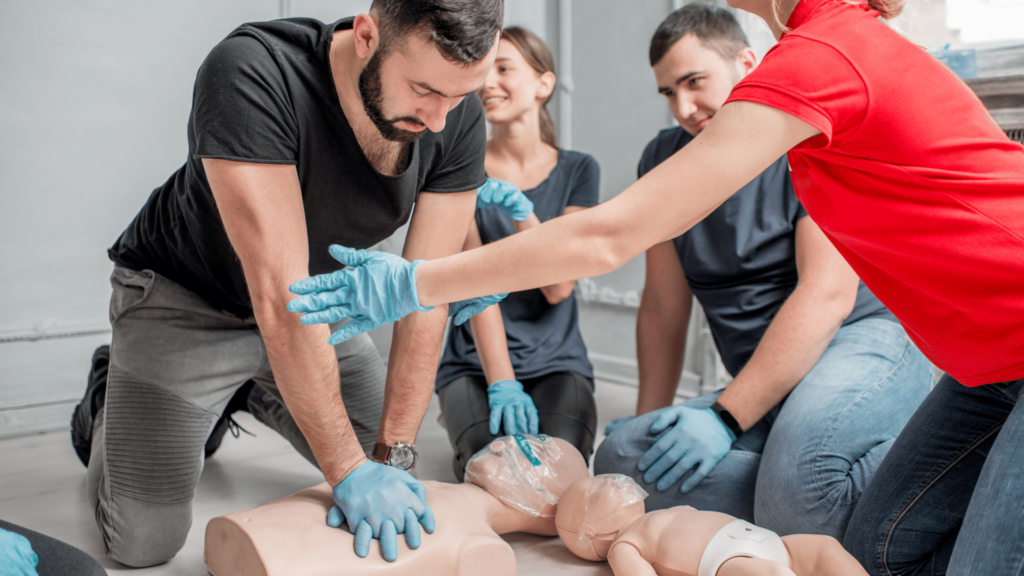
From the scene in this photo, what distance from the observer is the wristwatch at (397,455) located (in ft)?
4.39

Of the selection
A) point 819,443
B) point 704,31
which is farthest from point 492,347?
point 704,31

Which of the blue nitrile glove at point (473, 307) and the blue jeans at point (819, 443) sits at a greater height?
the blue nitrile glove at point (473, 307)

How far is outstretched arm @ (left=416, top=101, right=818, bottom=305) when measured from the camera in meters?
0.85

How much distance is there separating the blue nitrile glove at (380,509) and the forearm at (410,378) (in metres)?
0.16

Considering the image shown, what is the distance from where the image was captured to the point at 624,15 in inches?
112

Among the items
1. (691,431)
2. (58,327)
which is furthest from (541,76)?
(58,327)

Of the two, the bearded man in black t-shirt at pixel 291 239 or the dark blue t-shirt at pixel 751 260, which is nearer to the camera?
the bearded man in black t-shirt at pixel 291 239

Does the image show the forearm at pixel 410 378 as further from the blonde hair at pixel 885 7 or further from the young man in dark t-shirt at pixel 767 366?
the blonde hair at pixel 885 7

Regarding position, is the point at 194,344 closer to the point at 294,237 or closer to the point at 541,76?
the point at 294,237

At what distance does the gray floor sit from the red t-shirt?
2.56 ft

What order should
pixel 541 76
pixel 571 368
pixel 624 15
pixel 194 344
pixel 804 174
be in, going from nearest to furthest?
pixel 804 174 < pixel 194 344 < pixel 571 368 < pixel 541 76 < pixel 624 15

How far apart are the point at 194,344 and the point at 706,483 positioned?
111cm

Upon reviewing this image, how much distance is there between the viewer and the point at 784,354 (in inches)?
59.0

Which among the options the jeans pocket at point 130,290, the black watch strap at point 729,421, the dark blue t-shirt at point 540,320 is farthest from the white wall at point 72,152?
the black watch strap at point 729,421
